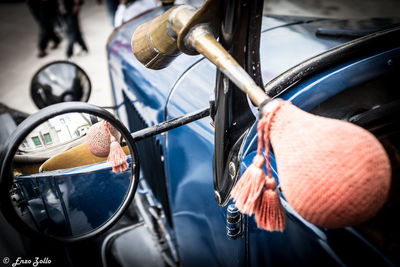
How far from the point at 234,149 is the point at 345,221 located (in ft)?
1.37

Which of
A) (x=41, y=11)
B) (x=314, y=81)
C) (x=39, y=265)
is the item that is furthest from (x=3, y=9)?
(x=314, y=81)

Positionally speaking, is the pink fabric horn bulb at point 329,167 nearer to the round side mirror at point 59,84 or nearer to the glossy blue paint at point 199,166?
the glossy blue paint at point 199,166

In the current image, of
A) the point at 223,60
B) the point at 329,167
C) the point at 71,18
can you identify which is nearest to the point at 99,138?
the point at 223,60

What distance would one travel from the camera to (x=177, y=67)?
1.58 metres

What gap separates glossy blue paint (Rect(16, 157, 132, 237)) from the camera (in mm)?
1162

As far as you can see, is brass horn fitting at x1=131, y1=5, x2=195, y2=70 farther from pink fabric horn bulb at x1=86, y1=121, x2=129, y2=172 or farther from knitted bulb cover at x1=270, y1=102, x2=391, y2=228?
knitted bulb cover at x1=270, y1=102, x2=391, y2=228

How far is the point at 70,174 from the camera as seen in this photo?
1.24m

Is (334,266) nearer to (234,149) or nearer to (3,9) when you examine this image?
(234,149)

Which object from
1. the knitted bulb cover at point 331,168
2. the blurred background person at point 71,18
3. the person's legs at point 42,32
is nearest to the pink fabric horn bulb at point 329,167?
the knitted bulb cover at point 331,168

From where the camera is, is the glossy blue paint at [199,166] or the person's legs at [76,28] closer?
the glossy blue paint at [199,166]

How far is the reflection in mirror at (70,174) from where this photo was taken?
37.0 inches

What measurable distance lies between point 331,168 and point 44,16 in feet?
22.3

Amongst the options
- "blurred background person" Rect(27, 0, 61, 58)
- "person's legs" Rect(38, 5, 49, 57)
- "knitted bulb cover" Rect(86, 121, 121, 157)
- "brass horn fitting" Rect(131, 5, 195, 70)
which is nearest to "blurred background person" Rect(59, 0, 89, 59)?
"blurred background person" Rect(27, 0, 61, 58)

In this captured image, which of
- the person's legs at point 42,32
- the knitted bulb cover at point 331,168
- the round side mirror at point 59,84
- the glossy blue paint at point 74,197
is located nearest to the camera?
the knitted bulb cover at point 331,168
